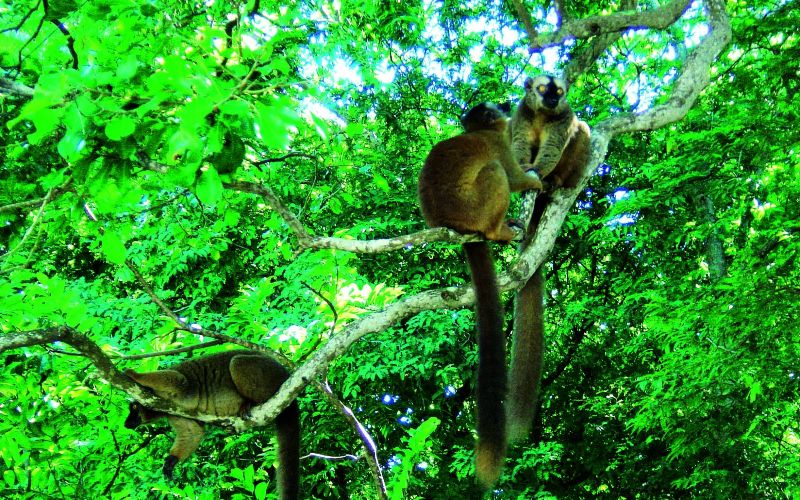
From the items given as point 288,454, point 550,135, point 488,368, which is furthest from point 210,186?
point 288,454

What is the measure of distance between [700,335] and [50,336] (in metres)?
7.60

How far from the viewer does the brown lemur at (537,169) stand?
4812 millimetres

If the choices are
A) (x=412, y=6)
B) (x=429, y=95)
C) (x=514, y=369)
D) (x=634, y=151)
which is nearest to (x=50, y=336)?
(x=514, y=369)

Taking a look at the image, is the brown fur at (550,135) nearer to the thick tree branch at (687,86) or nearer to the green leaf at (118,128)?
the thick tree branch at (687,86)

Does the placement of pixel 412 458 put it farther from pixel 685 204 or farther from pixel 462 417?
pixel 685 204

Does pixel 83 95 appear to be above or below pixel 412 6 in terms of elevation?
below

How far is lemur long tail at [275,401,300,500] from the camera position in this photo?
5.41 meters

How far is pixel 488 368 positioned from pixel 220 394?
7.99 ft

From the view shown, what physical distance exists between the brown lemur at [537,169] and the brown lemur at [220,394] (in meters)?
1.94

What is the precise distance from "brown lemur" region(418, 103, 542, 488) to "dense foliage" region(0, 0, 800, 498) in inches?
23.4

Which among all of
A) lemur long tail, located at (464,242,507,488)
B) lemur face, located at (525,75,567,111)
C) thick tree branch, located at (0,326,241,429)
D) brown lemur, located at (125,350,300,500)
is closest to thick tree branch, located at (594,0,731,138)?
lemur face, located at (525,75,567,111)

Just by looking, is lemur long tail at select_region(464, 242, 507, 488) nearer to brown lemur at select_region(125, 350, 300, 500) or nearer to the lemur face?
the lemur face

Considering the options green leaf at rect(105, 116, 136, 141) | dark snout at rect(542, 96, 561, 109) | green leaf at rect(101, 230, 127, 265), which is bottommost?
green leaf at rect(105, 116, 136, 141)

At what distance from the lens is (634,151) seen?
12.2 metres
